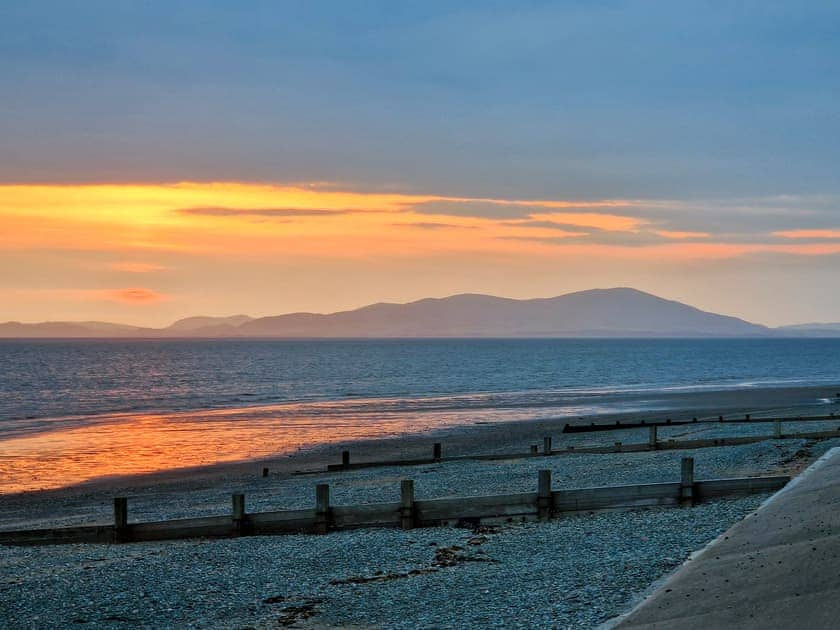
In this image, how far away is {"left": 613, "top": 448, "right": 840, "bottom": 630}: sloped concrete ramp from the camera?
Answer: 412 inches

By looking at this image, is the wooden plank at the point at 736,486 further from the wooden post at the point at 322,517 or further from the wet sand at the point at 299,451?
the wet sand at the point at 299,451

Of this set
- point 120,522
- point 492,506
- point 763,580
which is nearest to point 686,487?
point 492,506

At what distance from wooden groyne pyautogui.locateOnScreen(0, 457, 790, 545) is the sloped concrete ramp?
13.3 ft

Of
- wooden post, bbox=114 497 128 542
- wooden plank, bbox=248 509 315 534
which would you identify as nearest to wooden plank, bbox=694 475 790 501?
wooden plank, bbox=248 509 315 534

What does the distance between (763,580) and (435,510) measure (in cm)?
878

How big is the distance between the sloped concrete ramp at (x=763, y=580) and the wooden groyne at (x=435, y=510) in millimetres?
4069

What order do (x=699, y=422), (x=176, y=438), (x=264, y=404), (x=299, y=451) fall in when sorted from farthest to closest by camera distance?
(x=264, y=404) < (x=176, y=438) < (x=699, y=422) < (x=299, y=451)

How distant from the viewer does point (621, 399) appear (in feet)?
276

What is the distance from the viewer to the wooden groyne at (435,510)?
19203 millimetres

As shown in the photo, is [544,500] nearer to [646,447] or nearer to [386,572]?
[386,572]

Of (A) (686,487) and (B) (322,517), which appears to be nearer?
(A) (686,487)

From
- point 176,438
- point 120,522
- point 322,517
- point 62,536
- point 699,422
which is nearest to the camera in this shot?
point 322,517

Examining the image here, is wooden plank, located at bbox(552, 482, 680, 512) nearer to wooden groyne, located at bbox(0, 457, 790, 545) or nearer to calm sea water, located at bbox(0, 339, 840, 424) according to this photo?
wooden groyne, located at bbox(0, 457, 790, 545)

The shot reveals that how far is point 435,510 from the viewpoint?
19453 mm
